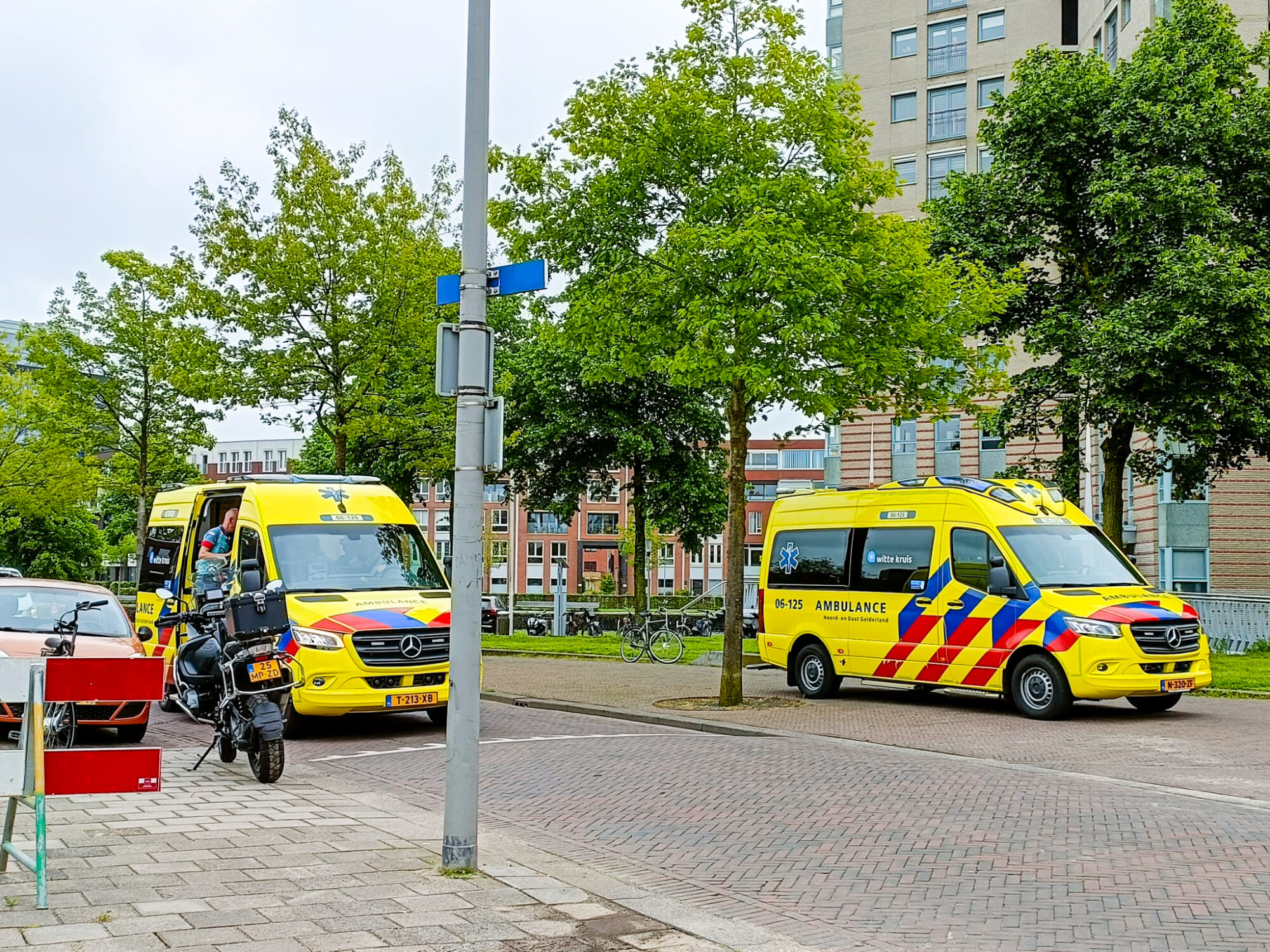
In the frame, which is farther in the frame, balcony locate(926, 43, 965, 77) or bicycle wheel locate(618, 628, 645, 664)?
balcony locate(926, 43, 965, 77)

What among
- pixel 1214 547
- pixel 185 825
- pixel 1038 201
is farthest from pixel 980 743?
pixel 1214 547

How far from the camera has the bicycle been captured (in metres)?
25.6

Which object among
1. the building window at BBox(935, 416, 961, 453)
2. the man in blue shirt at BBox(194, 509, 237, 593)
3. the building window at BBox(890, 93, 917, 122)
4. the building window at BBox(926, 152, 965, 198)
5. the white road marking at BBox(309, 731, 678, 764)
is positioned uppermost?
the building window at BBox(890, 93, 917, 122)

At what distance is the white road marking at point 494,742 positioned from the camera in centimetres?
1176

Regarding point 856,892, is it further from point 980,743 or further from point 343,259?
point 343,259

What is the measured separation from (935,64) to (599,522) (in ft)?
194

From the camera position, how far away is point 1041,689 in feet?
48.1

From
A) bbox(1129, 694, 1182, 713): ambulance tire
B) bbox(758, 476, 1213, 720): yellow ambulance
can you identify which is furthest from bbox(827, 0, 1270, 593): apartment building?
bbox(1129, 694, 1182, 713): ambulance tire

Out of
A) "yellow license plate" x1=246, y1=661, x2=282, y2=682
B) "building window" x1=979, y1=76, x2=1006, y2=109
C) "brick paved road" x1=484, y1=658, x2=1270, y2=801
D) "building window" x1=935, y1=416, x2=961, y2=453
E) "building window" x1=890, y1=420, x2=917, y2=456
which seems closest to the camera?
"yellow license plate" x1=246, y1=661, x2=282, y2=682

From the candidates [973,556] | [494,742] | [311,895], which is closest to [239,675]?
[494,742]

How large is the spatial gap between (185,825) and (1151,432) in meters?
21.2

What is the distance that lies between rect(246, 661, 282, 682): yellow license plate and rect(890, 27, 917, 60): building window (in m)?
44.6

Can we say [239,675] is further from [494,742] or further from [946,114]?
[946,114]

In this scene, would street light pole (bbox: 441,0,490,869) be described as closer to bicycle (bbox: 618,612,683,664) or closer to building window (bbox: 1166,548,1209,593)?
bicycle (bbox: 618,612,683,664)
